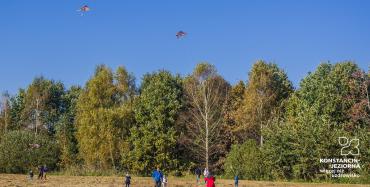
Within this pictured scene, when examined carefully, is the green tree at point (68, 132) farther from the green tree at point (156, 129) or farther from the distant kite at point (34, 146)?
the green tree at point (156, 129)

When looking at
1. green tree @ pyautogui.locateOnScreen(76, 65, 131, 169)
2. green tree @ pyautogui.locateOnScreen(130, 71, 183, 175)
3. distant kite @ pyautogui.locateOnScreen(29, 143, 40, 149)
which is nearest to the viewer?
green tree @ pyautogui.locateOnScreen(130, 71, 183, 175)

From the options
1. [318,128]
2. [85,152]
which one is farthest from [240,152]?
[85,152]

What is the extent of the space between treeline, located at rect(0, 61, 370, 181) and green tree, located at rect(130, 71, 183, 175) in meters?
0.13

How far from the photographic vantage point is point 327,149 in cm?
5209

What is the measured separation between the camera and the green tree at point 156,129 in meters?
63.2

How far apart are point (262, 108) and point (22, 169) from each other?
33.3 metres

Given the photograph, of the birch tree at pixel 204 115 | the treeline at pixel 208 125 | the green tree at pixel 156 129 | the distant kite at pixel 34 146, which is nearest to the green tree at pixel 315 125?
the treeline at pixel 208 125

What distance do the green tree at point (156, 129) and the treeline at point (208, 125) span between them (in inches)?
5.0

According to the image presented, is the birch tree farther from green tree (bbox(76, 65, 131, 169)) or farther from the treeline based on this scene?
green tree (bbox(76, 65, 131, 169))

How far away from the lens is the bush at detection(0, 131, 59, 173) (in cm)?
6881

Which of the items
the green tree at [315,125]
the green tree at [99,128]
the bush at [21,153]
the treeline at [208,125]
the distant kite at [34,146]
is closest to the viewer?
the green tree at [315,125]

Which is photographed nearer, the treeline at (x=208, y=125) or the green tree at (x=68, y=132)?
the treeline at (x=208, y=125)

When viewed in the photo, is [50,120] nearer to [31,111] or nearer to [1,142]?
[31,111]

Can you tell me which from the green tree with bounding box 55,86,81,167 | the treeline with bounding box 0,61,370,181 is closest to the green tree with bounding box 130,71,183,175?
the treeline with bounding box 0,61,370,181
